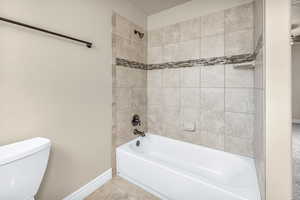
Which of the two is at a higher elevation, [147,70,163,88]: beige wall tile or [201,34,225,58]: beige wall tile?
[201,34,225,58]: beige wall tile

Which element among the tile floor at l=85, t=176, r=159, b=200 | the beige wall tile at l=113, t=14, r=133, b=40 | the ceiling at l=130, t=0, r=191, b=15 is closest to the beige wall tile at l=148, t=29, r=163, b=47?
the ceiling at l=130, t=0, r=191, b=15

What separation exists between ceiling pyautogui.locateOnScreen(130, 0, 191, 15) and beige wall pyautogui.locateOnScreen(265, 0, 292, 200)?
1463 mm

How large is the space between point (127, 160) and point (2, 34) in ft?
5.44

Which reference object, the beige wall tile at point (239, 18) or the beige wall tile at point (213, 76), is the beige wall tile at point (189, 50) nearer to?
the beige wall tile at point (213, 76)

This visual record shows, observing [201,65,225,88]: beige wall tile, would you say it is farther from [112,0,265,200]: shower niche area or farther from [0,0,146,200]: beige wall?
[0,0,146,200]: beige wall

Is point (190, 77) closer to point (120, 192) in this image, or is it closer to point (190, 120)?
point (190, 120)

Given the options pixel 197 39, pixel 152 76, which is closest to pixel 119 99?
pixel 152 76

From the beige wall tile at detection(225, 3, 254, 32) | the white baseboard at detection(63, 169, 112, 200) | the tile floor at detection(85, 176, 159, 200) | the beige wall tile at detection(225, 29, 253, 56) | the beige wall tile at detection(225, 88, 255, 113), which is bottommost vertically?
the tile floor at detection(85, 176, 159, 200)

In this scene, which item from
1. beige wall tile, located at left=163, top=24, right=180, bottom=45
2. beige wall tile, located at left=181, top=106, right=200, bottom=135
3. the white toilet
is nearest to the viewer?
the white toilet

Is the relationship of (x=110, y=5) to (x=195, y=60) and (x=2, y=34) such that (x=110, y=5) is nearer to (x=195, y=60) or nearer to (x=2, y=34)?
(x=2, y=34)

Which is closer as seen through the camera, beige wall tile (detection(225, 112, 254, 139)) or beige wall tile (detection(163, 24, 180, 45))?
beige wall tile (detection(225, 112, 254, 139))

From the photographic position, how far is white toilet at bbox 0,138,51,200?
0.84m

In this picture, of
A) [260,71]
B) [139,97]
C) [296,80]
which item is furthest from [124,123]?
[296,80]

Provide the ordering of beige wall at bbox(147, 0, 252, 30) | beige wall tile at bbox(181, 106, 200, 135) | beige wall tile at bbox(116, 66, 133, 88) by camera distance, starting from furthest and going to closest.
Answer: beige wall tile at bbox(181, 106, 200, 135) < beige wall tile at bbox(116, 66, 133, 88) < beige wall at bbox(147, 0, 252, 30)
